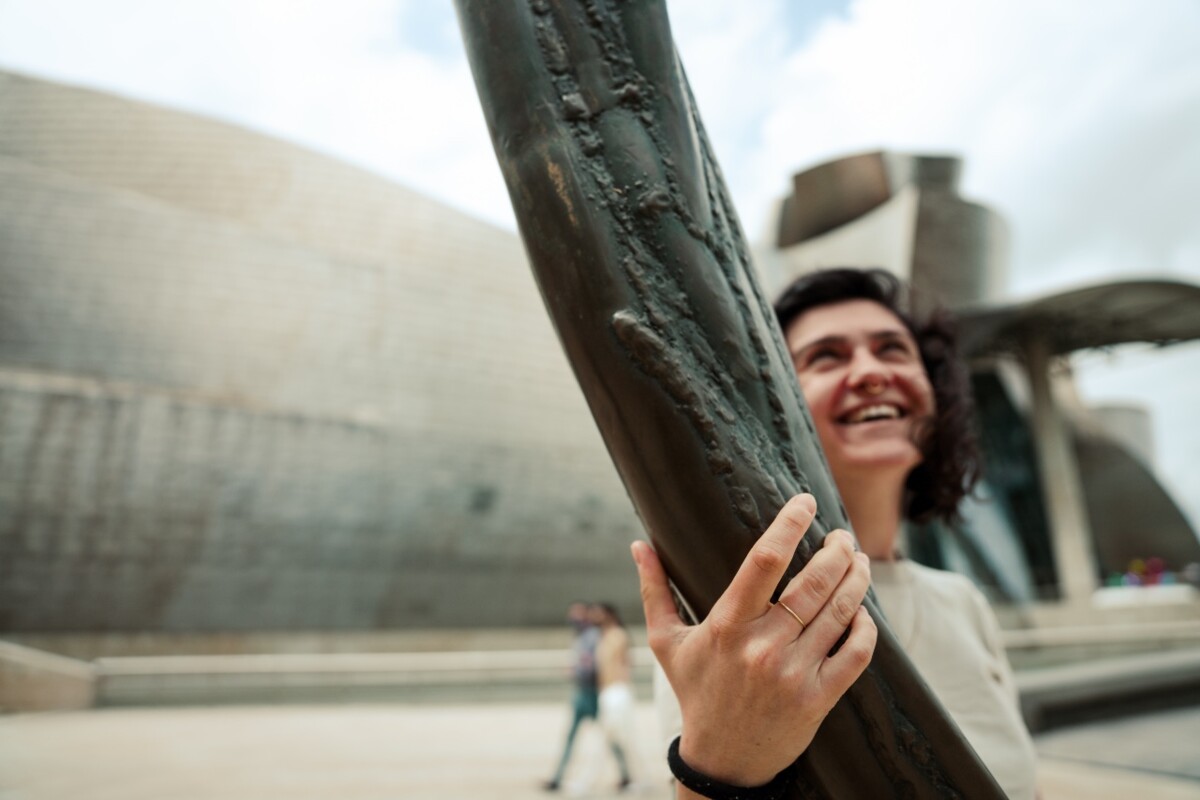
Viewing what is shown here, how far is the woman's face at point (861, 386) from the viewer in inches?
46.1

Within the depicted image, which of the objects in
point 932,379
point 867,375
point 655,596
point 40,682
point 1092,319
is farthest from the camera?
point 1092,319

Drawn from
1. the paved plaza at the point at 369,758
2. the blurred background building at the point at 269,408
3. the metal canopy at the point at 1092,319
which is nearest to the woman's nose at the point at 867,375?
the paved plaza at the point at 369,758

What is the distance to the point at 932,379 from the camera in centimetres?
150

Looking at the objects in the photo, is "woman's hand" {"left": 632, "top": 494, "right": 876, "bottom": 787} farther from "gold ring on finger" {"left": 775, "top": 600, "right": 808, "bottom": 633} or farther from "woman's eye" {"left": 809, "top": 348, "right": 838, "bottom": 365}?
"woman's eye" {"left": 809, "top": 348, "right": 838, "bottom": 365}

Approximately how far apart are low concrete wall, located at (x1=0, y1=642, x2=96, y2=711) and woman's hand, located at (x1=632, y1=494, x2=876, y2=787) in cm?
1025

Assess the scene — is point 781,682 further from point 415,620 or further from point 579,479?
point 579,479

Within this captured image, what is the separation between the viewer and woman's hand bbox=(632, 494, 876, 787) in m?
0.56

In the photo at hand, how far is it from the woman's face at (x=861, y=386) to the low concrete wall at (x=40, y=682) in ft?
32.8

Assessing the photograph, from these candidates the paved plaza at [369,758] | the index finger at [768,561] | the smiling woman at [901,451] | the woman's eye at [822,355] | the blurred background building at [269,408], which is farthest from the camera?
the blurred background building at [269,408]

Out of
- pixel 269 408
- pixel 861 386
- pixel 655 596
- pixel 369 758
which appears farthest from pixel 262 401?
pixel 655 596

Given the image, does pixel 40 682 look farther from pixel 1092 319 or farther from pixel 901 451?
pixel 1092 319

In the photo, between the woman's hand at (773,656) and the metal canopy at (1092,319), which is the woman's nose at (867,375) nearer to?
the woman's hand at (773,656)

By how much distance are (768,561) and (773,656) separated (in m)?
0.08

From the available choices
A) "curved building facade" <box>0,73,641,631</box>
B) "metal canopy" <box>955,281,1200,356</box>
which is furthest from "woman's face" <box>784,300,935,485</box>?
"metal canopy" <box>955,281,1200,356</box>
